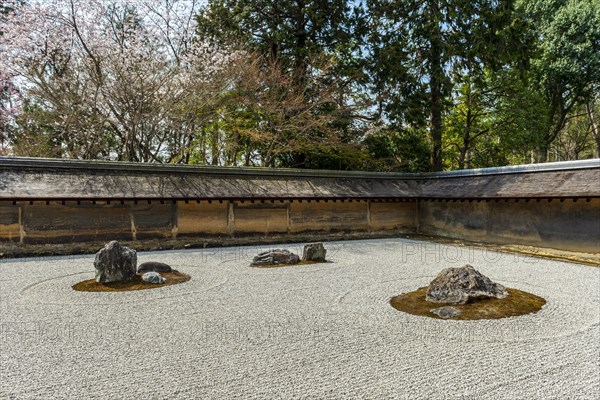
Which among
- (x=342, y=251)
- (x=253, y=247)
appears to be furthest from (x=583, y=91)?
(x=253, y=247)

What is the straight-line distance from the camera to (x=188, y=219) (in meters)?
11.5

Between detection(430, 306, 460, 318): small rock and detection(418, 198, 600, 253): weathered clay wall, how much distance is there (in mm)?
6749

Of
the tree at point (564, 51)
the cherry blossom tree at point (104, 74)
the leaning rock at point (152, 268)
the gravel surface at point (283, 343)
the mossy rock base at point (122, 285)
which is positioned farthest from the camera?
the tree at point (564, 51)

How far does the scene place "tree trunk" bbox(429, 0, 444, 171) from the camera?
→ 17.1 meters

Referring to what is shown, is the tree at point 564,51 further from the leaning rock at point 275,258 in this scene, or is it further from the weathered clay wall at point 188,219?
the leaning rock at point 275,258

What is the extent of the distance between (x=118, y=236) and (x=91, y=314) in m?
5.97

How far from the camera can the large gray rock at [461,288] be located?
5.60 m

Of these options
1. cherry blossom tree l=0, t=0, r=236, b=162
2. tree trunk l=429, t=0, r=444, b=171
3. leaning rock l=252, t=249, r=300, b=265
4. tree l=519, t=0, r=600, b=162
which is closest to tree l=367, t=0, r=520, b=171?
tree trunk l=429, t=0, r=444, b=171

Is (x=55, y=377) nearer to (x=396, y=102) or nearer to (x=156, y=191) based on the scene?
(x=156, y=191)

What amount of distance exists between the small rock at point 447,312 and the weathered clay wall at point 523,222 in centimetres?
675

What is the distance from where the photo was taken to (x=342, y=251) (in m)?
10.9

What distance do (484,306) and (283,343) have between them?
297 centimetres

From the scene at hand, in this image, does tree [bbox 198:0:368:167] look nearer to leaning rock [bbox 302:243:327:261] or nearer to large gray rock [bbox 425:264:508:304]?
leaning rock [bbox 302:243:327:261]

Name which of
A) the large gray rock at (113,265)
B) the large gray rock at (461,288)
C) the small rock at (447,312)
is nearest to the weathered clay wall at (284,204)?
the large gray rock at (113,265)
